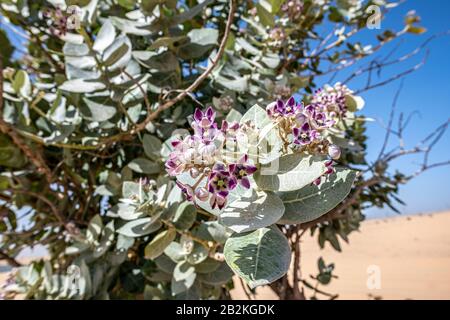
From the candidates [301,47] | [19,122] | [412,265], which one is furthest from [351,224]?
[412,265]

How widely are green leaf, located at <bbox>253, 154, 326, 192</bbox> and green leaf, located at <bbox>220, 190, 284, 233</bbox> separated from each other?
22 mm

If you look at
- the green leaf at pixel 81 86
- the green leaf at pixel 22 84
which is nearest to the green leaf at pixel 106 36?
the green leaf at pixel 81 86

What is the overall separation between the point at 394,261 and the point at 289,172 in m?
11.0

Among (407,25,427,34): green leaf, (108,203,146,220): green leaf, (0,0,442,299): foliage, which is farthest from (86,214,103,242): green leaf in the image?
(407,25,427,34): green leaf

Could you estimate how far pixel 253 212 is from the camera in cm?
68

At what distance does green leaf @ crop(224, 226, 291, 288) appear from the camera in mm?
632

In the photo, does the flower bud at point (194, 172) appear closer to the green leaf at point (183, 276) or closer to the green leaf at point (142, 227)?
the green leaf at point (142, 227)

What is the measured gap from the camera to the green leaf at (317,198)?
669mm

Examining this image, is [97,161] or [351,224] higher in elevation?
[97,161]

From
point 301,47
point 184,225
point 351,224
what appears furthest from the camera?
point 301,47

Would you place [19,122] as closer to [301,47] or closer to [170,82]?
[170,82]

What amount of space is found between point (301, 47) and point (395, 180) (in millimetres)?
957

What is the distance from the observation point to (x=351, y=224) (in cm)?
211

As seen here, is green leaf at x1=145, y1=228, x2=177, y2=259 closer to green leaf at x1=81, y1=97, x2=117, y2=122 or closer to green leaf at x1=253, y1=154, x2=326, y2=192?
green leaf at x1=81, y1=97, x2=117, y2=122
